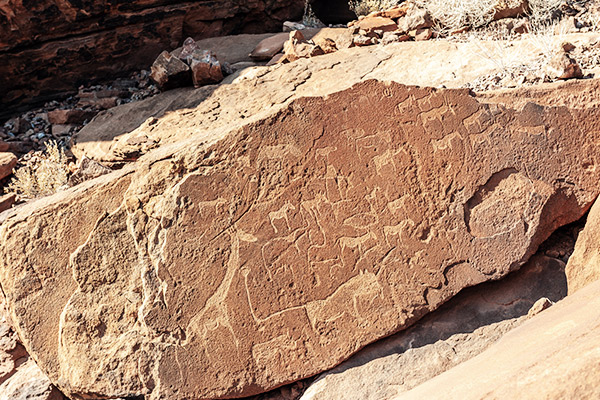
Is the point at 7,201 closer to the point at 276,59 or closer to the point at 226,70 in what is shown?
the point at 226,70

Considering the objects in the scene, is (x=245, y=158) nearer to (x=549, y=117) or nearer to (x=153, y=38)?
(x=549, y=117)

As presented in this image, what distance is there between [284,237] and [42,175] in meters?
2.94

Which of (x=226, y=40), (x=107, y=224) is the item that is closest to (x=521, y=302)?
(x=107, y=224)

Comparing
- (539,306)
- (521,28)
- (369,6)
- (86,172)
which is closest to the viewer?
(539,306)

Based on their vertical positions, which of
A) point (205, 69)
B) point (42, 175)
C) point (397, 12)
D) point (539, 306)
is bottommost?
point (42, 175)

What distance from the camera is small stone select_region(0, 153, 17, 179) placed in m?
5.15

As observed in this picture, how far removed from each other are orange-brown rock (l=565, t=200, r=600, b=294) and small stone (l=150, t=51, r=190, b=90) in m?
3.70

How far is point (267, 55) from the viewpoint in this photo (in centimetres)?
575

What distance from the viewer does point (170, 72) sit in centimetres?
550

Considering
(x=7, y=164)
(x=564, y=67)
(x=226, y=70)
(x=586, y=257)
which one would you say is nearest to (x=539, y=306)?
(x=586, y=257)

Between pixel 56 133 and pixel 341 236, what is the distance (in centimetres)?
400

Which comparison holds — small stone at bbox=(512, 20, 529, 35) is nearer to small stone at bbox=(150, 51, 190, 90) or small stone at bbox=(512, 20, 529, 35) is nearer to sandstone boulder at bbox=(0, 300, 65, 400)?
small stone at bbox=(150, 51, 190, 90)

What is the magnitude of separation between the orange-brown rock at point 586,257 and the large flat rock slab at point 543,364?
0.44 metres

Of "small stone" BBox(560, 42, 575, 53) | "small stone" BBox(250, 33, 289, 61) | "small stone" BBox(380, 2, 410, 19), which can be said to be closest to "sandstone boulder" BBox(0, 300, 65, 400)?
"small stone" BBox(250, 33, 289, 61)
